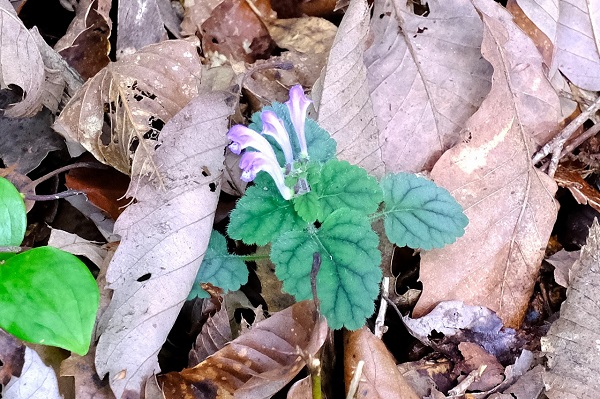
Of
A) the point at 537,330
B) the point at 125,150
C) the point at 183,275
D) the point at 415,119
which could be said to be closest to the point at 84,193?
the point at 125,150

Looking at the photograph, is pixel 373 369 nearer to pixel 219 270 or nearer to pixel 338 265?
pixel 338 265

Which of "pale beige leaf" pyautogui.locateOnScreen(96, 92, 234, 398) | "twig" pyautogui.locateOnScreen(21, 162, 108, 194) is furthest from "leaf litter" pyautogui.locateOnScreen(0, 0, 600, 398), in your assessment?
"twig" pyautogui.locateOnScreen(21, 162, 108, 194)

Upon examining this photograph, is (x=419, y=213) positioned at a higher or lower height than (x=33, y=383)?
higher

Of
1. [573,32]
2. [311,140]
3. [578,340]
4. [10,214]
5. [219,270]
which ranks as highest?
[573,32]

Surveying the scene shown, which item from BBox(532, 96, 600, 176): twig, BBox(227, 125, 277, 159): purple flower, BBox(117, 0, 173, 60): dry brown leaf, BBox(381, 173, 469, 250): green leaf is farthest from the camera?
BBox(117, 0, 173, 60): dry brown leaf

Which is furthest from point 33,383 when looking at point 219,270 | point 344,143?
point 344,143

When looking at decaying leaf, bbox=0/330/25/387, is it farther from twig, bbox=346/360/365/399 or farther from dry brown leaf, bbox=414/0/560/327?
dry brown leaf, bbox=414/0/560/327

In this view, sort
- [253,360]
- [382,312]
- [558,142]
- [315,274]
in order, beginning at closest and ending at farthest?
1. [315,274]
2. [253,360]
3. [382,312]
4. [558,142]

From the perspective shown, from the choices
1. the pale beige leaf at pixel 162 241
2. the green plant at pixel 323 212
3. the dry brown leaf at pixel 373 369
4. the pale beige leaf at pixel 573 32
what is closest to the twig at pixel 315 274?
the green plant at pixel 323 212

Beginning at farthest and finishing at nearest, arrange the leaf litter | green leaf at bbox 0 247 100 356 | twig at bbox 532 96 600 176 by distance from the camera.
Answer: twig at bbox 532 96 600 176
the leaf litter
green leaf at bbox 0 247 100 356
